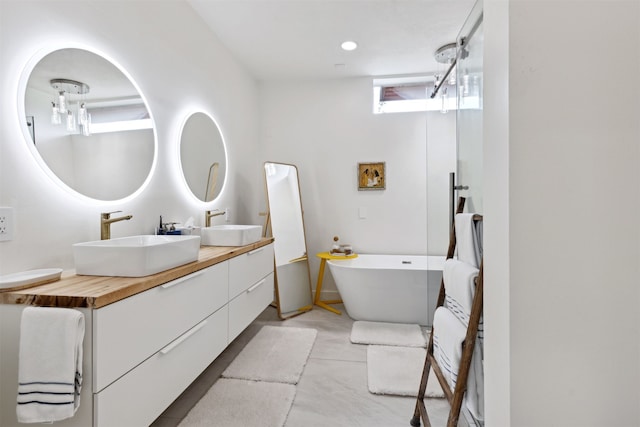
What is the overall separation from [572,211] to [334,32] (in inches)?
101

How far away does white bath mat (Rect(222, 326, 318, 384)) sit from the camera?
6.79 feet

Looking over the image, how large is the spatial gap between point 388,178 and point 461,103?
182cm

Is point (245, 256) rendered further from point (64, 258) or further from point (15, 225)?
point (15, 225)

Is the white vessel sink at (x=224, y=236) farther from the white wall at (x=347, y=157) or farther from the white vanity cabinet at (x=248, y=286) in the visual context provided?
the white wall at (x=347, y=157)

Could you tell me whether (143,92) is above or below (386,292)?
above

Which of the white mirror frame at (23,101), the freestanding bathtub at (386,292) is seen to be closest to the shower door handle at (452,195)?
the freestanding bathtub at (386,292)

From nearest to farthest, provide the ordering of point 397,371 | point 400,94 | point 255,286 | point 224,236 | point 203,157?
point 397,371, point 224,236, point 255,286, point 203,157, point 400,94

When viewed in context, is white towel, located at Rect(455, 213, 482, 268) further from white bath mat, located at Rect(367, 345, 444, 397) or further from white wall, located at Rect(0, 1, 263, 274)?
white wall, located at Rect(0, 1, 263, 274)

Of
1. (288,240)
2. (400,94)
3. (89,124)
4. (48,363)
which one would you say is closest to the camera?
(48,363)

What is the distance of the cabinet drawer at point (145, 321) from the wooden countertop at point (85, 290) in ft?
0.10

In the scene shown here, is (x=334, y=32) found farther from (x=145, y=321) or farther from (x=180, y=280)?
(x=145, y=321)

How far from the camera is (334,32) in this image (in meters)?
2.75

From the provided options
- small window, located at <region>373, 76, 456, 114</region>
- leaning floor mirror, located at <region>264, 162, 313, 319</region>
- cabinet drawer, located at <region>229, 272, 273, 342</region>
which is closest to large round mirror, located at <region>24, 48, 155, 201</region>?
cabinet drawer, located at <region>229, 272, 273, 342</region>

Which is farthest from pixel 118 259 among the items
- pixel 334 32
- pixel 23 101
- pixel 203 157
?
pixel 334 32
